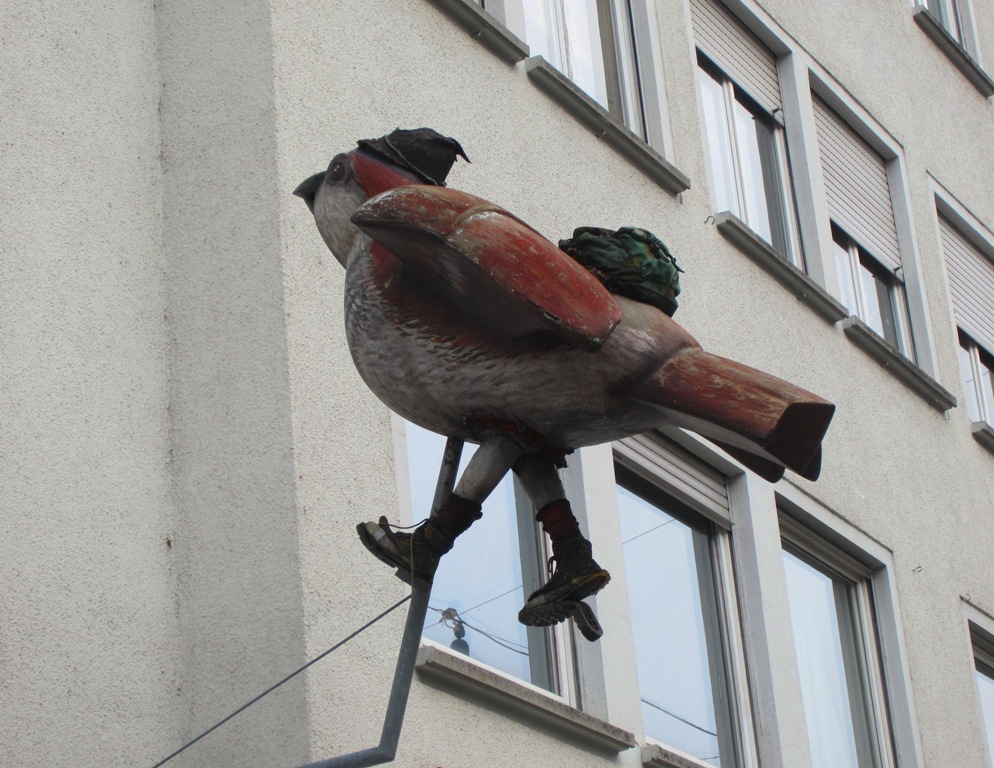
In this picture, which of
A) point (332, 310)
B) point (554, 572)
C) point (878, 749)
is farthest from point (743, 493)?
point (554, 572)

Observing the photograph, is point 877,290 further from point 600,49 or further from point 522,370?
point 522,370

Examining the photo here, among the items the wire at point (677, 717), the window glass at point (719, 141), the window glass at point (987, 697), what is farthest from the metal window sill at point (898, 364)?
the wire at point (677, 717)

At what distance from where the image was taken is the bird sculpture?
3969 millimetres

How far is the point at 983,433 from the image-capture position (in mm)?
11805

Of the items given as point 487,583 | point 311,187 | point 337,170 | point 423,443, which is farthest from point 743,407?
point 487,583

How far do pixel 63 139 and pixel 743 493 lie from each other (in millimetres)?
3760

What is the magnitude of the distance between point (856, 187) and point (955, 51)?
7.68ft

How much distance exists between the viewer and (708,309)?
9.35 metres

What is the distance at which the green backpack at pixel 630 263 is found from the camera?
4.21 meters

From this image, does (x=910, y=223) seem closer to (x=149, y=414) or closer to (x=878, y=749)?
(x=878, y=749)

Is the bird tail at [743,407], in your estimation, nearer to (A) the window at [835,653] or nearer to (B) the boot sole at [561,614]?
(B) the boot sole at [561,614]

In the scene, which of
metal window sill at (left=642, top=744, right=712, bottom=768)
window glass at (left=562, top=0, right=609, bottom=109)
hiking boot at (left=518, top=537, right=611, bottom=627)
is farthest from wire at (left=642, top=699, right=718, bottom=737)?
hiking boot at (left=518, top=537, right=611, bottom=627)

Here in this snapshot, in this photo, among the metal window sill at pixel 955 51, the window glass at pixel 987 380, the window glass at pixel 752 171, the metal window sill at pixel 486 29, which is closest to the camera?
the metal window sill at pixel 486 29

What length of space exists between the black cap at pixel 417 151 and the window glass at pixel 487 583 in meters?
2.54
